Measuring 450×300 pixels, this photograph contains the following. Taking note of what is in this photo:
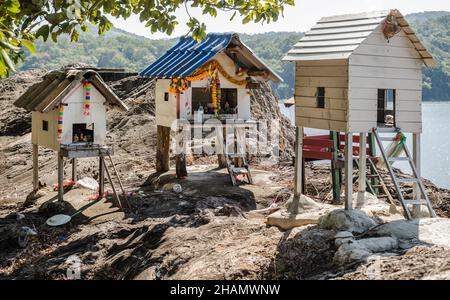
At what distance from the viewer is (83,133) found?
56.3 feet

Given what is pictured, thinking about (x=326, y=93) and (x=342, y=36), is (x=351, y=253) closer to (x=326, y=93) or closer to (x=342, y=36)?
(x=326, y=93)

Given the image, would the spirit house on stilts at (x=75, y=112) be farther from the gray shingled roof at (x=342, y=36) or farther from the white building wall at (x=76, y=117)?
the gray shingled roof at (x=342, y=36)

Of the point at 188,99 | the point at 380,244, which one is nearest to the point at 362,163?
the point at 380,244

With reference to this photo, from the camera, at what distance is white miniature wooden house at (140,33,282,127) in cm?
1883

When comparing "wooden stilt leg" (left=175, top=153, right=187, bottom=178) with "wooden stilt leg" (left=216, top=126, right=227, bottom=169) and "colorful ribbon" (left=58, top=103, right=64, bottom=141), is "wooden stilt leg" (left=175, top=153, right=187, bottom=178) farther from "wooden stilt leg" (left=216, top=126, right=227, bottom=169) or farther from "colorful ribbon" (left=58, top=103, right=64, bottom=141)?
"colorful ribbon" (left=58, top=103, right=64, bottom=141)

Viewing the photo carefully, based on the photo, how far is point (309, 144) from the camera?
16844 mm

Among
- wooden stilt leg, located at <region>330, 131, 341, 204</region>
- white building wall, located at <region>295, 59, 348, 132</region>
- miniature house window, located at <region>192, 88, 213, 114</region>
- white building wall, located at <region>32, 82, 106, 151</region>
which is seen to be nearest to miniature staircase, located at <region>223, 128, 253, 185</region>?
miniature house window, located at <region>192, 88, 213, 114</region>

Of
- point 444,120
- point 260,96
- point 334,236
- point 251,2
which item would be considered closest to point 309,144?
point 251,2

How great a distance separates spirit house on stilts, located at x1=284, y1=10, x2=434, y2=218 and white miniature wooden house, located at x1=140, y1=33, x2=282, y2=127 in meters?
5.59

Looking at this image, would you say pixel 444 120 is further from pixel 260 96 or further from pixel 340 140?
pixel 340 140

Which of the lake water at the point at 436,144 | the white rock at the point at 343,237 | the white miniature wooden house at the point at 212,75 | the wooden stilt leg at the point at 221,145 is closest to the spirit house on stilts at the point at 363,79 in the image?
the white rock at the point at 343,237

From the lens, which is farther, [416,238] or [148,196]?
[148,196]

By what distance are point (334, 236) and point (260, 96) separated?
A: 23.4m

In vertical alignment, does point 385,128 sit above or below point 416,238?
above
